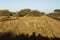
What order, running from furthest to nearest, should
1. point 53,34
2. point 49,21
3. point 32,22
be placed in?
1. point 49,21
2. point 32,22
3. point 53,34

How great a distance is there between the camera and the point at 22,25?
84.0 feet

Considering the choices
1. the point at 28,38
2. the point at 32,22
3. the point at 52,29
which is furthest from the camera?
the point at 32,22

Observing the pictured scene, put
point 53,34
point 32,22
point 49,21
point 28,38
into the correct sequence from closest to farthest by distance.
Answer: point 28,38 → point 53,34 → point 32,22 → point 49,21

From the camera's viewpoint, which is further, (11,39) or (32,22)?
(32,22)

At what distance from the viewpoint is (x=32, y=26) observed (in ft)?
83.5

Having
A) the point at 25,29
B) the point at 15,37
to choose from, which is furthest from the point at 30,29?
the point at 15,37

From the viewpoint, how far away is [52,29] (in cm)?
2520

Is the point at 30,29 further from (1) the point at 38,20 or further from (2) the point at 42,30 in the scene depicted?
(1) the point at 38,20

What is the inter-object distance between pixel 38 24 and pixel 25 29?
2.93 meters

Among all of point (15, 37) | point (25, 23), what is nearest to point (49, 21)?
point (25, 23)

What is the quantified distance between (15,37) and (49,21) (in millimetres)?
10306

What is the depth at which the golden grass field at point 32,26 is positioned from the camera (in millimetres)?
23062

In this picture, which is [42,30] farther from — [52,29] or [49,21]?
[49,21]

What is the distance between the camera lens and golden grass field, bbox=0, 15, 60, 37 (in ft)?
75.7
